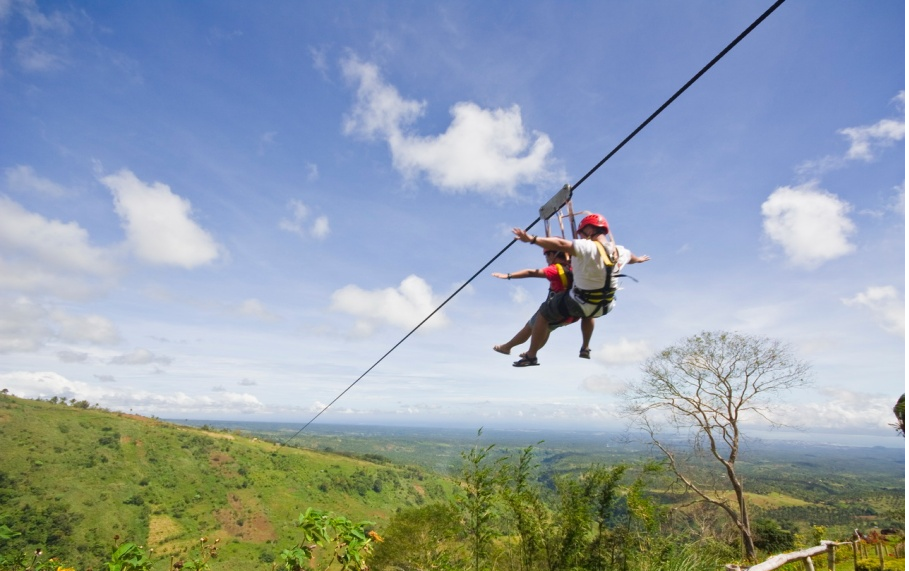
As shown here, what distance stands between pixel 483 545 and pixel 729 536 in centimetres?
1958

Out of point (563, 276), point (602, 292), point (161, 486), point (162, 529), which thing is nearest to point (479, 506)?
point (563, 276)

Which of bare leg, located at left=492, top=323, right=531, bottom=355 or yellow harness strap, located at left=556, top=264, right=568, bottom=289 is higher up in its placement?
yellow harness strap, located at left=556, top=264, right=568, bottom=289

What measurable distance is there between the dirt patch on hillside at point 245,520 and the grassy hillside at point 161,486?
20cm

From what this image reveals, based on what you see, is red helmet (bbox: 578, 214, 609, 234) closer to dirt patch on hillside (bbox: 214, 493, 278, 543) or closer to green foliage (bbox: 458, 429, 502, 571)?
green foliage (bbox: 458, 429, 502, 571)

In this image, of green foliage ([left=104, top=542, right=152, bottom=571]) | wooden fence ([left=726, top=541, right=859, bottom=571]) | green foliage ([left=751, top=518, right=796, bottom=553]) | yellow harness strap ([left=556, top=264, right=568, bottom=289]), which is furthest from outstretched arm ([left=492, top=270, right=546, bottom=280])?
green foliage ([left=751, top=518, right=796, bottom=553])

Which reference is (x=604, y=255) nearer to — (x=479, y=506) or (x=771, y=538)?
(x=479, y=506)

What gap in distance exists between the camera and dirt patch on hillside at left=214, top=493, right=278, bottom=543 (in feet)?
268

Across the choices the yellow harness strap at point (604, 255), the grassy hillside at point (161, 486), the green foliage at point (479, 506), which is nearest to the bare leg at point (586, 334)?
the yellow harness strap at point (604, 255)

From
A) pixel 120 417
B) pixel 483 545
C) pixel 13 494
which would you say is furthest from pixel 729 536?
pixel 120 417

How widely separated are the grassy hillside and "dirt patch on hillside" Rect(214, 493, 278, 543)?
0.67ft

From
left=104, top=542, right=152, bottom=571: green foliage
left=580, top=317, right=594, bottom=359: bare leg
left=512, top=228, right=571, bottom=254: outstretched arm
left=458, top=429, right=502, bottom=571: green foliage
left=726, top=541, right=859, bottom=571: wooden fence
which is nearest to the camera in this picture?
left=104, top=542, right=152, bottom=571: green foliage

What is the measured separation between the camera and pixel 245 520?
281 ft

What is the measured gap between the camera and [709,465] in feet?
61.9

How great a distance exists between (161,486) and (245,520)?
1956 centimetres
